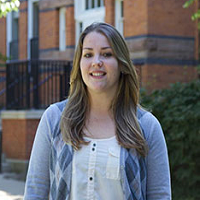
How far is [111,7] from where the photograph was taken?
13.8 m

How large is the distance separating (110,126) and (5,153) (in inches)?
391

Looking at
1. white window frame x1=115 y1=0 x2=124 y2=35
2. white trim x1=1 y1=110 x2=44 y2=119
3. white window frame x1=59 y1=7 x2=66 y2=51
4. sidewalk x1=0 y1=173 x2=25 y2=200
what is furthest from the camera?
white window frame x1=59 y1=7 x2=66 y2=51

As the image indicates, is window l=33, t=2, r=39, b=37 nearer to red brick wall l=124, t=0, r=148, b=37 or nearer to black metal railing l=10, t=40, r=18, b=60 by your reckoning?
black metal railing l=10, t=40, r=18, b=60

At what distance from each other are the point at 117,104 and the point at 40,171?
60 centimetres

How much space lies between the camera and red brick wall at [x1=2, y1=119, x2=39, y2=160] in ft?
38.8

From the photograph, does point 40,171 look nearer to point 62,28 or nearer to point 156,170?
point 156,170

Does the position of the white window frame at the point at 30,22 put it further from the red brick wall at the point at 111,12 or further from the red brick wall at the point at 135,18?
the red brick wall at the point at 135,18

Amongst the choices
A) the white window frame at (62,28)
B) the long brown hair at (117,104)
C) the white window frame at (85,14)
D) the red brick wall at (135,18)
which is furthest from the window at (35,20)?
the long brown hair at (117,104)

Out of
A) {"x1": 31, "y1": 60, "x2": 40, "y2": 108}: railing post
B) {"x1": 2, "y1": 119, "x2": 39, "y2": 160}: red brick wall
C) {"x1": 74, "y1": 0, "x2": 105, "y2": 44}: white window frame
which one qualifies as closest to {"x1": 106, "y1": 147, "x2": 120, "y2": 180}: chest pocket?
{"x1": 2, "y1": 119, "x2": 39, "y2": 160}: red brick wall

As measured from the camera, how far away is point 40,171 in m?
2.82

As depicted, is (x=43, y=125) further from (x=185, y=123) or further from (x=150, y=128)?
(x=185, y=123)

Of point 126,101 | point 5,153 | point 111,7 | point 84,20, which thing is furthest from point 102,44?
point 84,20

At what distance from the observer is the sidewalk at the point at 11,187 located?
9.22 meters

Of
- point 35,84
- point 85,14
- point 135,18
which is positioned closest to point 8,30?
point 85,14
